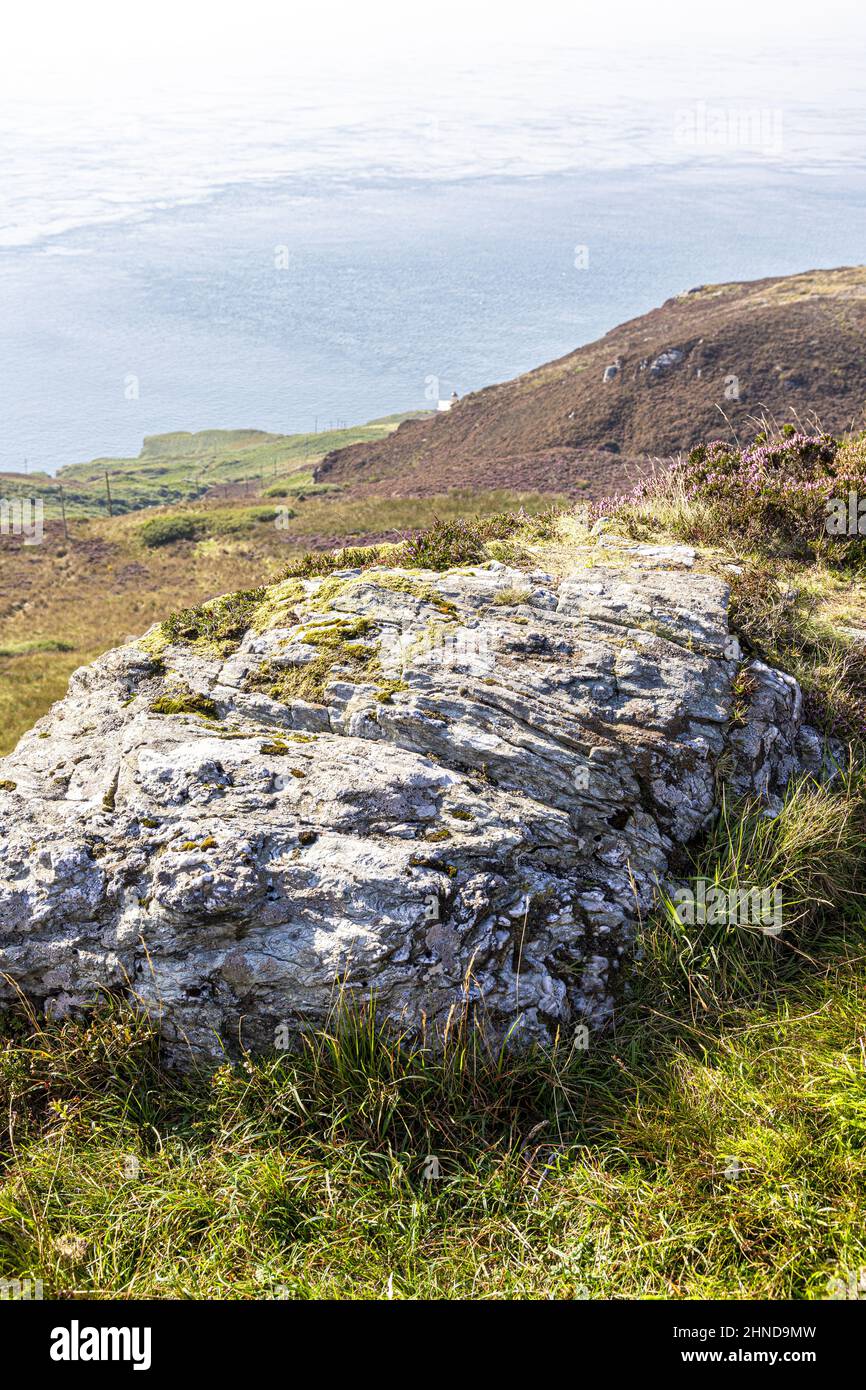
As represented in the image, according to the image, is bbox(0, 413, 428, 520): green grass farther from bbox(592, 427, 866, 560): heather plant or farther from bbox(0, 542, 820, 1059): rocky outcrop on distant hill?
bbox(0, 542, 820, 1059): rocky outcrop on distant hill

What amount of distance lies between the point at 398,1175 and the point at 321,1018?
926 mm

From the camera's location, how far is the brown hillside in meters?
62.7

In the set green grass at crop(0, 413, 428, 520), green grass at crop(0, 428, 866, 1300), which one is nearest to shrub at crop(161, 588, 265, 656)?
green grass at crop(0, 428, 866, 1300)

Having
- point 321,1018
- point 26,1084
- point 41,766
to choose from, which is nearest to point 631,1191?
point 321,1018

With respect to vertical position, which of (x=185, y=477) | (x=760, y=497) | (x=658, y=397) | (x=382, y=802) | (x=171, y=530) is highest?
(x=658, y=397)

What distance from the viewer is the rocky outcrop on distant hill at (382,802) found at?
4.55m

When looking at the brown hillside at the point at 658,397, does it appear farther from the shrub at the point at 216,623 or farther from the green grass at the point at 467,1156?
the green grass at the point at 467,1156

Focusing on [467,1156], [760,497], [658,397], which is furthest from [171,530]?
[467,1156]

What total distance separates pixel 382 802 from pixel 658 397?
7422 centimetres

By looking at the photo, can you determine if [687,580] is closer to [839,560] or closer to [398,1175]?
[839,560]

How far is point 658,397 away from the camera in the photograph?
70.3 metres

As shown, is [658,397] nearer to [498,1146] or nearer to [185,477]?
[498,1146]

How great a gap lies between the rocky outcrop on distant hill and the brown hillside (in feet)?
168

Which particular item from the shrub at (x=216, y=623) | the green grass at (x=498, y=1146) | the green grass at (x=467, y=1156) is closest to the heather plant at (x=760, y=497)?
the green grass at (x=498, y=1146)
